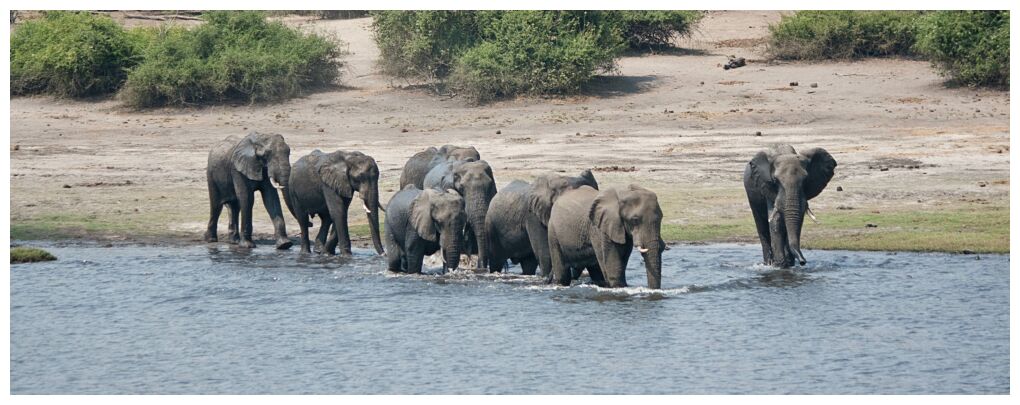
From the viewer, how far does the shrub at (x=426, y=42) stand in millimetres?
34062

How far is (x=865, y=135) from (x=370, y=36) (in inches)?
569

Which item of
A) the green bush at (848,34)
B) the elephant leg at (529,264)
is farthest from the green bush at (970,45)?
the elephant leg at (529,264)

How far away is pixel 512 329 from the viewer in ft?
46.7

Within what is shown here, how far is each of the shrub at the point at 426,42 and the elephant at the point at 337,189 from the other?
1485cm

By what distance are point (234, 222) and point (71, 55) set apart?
14950 mm

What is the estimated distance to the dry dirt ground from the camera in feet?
70.0

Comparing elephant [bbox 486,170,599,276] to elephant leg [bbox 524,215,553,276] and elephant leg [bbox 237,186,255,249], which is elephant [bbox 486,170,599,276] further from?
elephant leg [bbox 237,186,255,249]

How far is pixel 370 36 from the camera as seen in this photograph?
3788 centimetres

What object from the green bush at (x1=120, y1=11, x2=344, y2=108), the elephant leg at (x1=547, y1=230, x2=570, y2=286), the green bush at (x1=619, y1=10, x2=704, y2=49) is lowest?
the elephant leg at (x1=547, y1=230, x2=570, y2=286)

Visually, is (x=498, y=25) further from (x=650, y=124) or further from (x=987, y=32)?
(x=987, y=32)

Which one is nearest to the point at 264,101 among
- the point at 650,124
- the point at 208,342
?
the point at 650,124

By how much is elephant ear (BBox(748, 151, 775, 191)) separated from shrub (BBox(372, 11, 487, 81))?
1727 centimetres

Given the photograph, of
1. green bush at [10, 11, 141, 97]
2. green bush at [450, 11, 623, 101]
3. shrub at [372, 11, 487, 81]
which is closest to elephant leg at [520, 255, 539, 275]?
green bush at [450, 11, 623, 101]

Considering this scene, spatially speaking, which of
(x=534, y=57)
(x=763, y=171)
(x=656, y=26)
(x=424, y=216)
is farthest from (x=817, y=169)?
(x=656, y=26)
